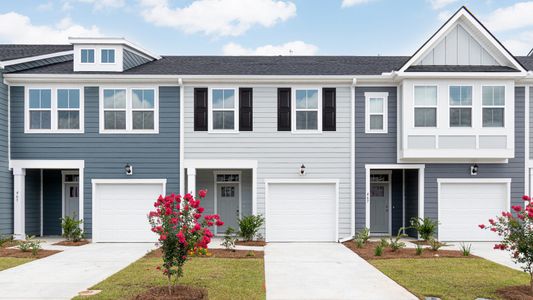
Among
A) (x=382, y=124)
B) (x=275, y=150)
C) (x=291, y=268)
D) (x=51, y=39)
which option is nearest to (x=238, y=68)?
(x=275, y=150)

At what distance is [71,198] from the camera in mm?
18250

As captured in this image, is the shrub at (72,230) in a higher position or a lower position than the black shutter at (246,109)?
lower

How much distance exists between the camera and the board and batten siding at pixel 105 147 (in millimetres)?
16656

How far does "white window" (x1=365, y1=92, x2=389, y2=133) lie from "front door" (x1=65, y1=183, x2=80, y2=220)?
33.3 ft

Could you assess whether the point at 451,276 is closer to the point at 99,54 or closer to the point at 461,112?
the point at 461,112

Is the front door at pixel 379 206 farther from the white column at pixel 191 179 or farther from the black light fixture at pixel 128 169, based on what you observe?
the black light fixture at pixel 128 169

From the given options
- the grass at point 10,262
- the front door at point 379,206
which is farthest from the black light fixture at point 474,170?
the grass at point 10,262

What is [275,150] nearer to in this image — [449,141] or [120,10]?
[449,141]

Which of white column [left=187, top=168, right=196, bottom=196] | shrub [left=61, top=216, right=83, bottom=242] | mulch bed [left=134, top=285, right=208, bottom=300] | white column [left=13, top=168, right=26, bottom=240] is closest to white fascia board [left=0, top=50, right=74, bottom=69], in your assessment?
white column [left=13, top=168, right=26, bottom=240]

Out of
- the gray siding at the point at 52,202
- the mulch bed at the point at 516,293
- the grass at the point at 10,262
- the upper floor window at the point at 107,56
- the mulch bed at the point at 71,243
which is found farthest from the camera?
the gray siding at the point at 52,202

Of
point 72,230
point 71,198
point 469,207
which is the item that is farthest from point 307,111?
point 71,198

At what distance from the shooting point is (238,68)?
58.4 feet

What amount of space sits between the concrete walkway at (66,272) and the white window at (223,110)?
4421mm

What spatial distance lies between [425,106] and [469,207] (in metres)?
3.66
